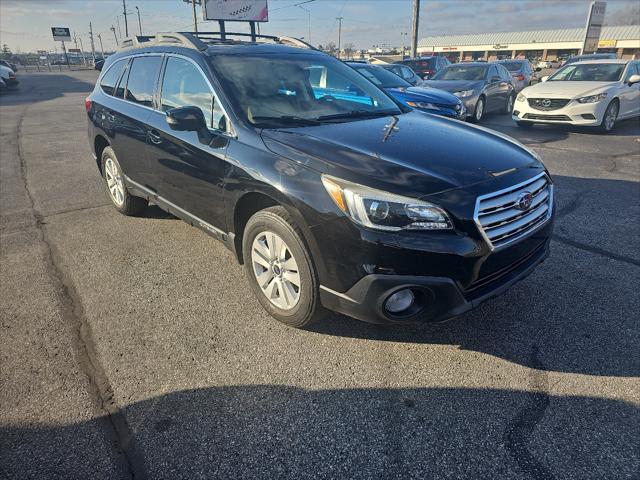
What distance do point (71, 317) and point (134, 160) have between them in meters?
1.78

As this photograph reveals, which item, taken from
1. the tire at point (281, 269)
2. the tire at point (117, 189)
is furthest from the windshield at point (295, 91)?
the tire at point (117, 189)

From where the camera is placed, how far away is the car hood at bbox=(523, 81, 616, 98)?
9781 mm

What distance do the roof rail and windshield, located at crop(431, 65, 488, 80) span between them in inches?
363

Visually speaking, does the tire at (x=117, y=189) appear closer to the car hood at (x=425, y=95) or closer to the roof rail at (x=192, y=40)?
the roof rail at (x=192, y=40)

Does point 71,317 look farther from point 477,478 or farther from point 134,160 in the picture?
point 477,478

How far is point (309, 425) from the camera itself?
7.38 ft

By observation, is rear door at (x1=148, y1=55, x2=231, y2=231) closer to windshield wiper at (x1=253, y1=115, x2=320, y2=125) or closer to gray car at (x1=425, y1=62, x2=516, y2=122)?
windshield wiper at (x1=253, y1=115, x2=320, y2=125)

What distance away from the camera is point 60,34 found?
230ft

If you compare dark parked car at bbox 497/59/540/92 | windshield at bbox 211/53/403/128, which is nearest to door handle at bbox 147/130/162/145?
windshield at bbox 211/53/403/128

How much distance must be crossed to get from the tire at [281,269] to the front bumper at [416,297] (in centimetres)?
15

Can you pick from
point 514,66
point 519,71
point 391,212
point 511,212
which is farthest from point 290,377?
point 514,66

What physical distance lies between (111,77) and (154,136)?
177 centimetres

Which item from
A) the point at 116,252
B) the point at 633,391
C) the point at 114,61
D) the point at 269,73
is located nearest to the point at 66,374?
the point at 116,252

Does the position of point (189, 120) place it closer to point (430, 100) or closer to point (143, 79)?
point (143, 79)
